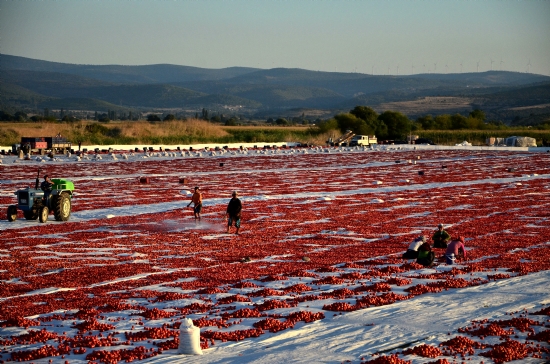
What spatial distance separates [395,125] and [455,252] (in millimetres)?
108373

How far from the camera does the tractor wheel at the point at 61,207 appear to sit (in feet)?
93.0

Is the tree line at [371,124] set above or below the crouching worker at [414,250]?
above

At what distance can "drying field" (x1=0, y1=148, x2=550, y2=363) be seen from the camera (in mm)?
13047

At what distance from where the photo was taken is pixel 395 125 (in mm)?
126750

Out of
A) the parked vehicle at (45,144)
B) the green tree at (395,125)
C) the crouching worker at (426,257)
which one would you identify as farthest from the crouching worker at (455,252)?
the green tree at (395,125)

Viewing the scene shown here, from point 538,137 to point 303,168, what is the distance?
231ft

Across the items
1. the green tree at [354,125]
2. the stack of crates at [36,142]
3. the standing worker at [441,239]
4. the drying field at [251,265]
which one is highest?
the green tree at [354,125]

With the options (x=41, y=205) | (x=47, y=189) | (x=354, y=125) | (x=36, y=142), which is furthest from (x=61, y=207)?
(x=354, y=125)

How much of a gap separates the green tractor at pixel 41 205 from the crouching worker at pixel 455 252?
45.8 ft

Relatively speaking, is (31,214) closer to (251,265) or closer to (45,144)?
(251,265)

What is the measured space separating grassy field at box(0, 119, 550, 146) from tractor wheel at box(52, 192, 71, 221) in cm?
6641

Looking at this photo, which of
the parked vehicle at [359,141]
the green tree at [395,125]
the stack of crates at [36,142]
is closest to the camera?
the stack of crates at [36,142]

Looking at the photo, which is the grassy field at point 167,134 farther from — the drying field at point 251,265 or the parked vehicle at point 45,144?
the drying field at point 251,265

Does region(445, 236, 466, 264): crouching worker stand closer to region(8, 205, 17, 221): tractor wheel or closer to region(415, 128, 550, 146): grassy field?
region(8, 205, 17, 221): tractor wheel
